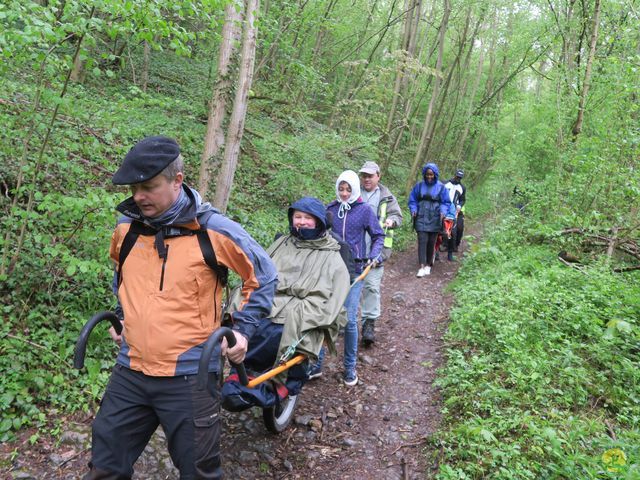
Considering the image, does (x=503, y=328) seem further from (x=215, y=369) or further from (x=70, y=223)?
(x=70, y=223)

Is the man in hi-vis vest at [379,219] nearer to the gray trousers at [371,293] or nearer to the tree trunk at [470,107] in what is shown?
the gray trousers at [371,293]

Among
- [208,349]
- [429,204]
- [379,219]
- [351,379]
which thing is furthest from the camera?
[429,204]

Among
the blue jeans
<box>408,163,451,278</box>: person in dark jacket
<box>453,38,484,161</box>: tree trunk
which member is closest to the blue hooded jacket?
<box>408,163,451,278</box>: person in dark jacket

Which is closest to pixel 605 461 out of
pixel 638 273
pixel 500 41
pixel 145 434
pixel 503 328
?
pixel 503 328

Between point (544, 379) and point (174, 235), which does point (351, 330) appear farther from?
point (174, 235)

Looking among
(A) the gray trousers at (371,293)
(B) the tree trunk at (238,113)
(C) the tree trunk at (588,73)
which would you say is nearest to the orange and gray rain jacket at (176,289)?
(A) the gray trousers at (371,293)

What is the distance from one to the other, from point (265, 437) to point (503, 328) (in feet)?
11.0

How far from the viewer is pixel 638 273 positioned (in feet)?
24.2

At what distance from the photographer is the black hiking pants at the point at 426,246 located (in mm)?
9694


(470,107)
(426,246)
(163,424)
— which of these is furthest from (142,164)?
(470,107)

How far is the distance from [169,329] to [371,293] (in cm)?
404

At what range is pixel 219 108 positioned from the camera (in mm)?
7508

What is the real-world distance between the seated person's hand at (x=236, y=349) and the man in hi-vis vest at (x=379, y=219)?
3.66 metres

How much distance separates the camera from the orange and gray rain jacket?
2.34 metres
